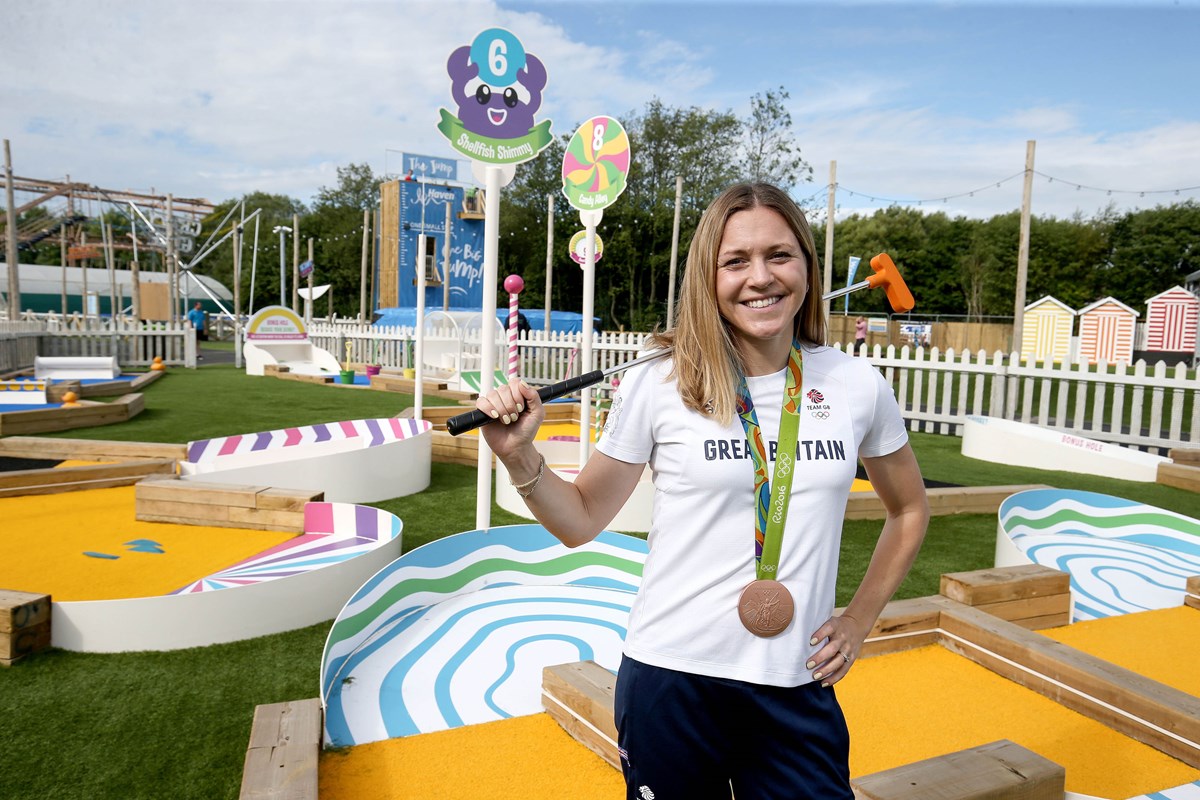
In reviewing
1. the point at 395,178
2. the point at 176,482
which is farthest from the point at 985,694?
the point at 395,178

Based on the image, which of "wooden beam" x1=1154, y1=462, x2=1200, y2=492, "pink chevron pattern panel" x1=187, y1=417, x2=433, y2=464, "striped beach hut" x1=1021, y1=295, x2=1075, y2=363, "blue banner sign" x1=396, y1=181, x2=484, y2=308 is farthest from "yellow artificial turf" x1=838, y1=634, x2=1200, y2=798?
"striped beach hut" x1=1021, y1=295, x2=1075, y2=363

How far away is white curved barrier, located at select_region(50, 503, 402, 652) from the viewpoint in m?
3.35

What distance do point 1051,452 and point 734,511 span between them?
8761 millimetres

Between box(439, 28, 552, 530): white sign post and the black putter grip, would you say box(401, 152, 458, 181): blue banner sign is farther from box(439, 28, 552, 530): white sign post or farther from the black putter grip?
the black putter grip

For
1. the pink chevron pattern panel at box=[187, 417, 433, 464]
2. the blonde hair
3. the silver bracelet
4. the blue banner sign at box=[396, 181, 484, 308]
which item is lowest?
the pink chevron pattern panel at box=[187, 417, 433, 464]

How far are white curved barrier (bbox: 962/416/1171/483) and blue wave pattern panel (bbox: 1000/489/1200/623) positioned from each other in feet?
9.92

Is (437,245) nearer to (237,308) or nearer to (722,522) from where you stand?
(237,308)

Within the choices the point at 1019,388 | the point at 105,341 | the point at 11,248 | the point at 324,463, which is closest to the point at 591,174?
the point at 324,463

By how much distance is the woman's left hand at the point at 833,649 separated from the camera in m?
1.39

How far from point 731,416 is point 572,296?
39.8 meters

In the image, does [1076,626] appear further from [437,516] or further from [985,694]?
[437,516]

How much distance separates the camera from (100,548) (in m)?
4.73

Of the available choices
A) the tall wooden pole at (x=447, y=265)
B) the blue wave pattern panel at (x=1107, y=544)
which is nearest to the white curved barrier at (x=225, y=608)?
the blue wave pattern panel at (x=1107, y=544)

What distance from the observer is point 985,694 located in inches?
123
